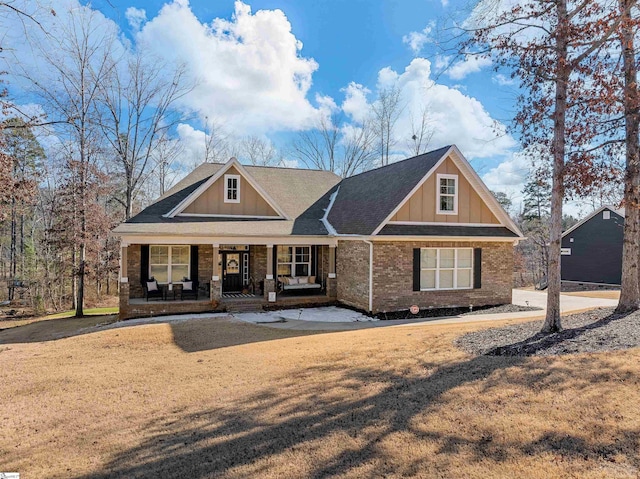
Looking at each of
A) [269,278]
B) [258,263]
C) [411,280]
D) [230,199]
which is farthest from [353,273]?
[230,199]

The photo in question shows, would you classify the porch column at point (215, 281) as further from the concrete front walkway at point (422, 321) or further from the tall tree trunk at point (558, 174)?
the tall tree trunk at point (558, 174)

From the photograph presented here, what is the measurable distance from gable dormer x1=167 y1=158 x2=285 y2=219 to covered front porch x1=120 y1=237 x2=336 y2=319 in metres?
1.43

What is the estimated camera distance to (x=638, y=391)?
5.08m

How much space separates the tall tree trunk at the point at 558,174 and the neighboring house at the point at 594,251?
1002 inches

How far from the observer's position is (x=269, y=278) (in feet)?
52.0

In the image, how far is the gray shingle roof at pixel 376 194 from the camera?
1527 centimetres

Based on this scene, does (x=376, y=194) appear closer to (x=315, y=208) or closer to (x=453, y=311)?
(x=315, y=208)

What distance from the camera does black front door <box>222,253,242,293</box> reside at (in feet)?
57.8

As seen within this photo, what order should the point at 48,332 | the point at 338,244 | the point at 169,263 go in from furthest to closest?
the point at 338,244, the point at 169,263, the point at 48,332

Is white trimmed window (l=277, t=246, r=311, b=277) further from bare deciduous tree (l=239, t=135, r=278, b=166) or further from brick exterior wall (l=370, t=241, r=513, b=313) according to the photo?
bare deciduous tree (l=239, t=135, r=278, b=166)

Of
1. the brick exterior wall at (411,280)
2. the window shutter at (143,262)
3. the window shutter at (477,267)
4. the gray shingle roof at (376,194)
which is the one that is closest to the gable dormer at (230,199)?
the window shutter at (143,262)

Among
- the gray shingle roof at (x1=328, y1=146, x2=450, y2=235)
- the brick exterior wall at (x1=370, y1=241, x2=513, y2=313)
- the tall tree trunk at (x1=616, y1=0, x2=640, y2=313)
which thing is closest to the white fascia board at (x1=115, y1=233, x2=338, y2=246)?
the gray shingle roof at (x1=328, y1=146, x2=450, y2=235)

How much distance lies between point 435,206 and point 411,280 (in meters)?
3.07

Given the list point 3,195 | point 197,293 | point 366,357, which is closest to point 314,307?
point 197,293
